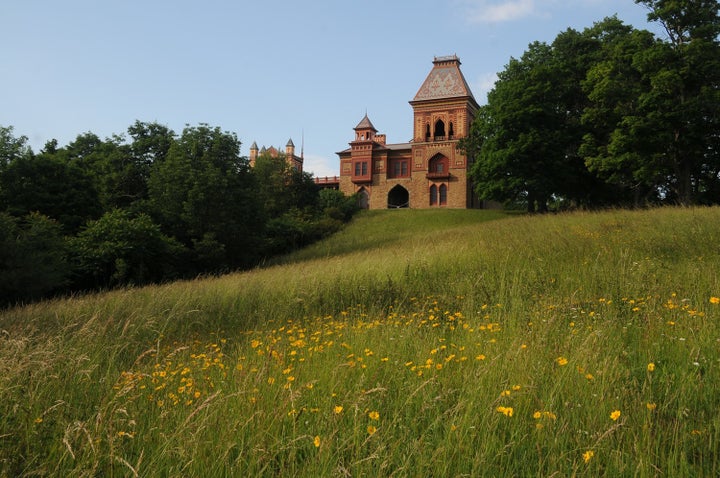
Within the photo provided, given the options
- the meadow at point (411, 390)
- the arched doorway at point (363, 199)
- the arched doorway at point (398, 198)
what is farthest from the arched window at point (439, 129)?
the meadow at point (411, 390)

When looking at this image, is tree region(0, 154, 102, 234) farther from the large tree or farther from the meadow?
the large tree

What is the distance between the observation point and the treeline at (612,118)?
27359mm

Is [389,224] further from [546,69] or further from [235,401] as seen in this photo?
[235,401]

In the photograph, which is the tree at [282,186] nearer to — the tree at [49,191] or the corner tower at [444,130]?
the corner tower at [444,130]

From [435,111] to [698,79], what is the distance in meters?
35.7

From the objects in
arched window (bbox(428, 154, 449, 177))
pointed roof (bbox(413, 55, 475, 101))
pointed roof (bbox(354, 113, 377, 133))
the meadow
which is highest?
pointed roof (bbox(413, 55, 475, 101))

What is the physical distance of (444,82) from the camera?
62.2 metres

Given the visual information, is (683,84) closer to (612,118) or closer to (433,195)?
(612,118)

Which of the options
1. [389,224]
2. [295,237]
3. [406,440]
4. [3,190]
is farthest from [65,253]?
[389,224]

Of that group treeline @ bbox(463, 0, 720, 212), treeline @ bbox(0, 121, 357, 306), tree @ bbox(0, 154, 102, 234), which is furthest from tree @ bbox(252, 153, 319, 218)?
tree @ bbox(0, 154, 102, 234)

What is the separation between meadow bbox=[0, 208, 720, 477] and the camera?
9.43 ft

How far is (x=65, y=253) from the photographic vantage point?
2211cm

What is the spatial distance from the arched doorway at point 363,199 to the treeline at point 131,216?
2314 centimetres

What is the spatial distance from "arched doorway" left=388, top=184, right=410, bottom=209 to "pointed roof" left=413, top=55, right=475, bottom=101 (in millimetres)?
11623
